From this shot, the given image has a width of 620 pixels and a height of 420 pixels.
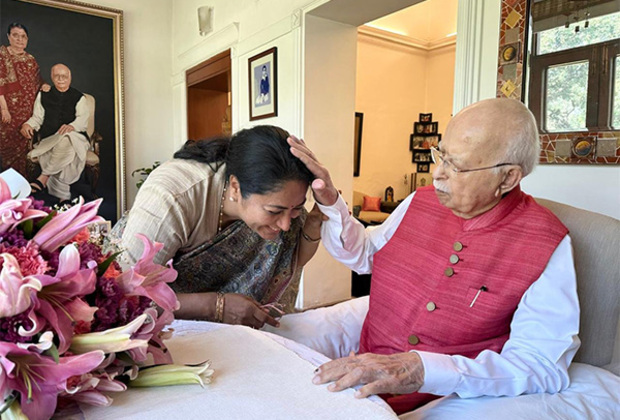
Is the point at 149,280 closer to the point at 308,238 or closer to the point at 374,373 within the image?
the point at 374,373

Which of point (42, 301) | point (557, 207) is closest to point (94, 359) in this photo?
point (42, 301)

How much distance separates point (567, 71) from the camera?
199 cm

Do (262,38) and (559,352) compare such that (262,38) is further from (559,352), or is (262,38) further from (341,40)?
(559,352)

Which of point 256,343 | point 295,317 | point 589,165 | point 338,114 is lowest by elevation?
point 295,317

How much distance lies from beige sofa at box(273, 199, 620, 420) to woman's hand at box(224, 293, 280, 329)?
12 cm

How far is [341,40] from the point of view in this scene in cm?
382

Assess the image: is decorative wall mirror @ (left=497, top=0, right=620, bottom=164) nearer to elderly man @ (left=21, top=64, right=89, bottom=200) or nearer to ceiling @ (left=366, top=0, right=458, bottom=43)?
ceiling @ (left=366, top=0, right=458, bottom=43)

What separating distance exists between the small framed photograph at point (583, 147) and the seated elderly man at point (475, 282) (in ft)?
2.86

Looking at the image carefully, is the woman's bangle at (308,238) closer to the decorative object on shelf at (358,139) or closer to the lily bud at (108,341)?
the lily bud at (108,341)

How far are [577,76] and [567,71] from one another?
53 mm

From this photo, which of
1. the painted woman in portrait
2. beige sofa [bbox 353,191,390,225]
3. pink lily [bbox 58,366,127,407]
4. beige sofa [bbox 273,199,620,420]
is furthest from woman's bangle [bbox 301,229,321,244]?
the painted woman in portrait

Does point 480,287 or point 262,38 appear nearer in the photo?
point 480,287

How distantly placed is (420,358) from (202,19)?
482 cm

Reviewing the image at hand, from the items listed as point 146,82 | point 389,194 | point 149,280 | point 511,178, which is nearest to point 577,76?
point 511,178
